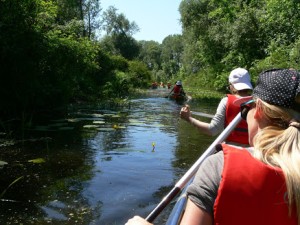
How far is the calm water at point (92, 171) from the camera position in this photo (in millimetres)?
5086

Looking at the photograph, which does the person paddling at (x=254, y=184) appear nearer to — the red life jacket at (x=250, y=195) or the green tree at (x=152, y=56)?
the red life jacket at (x=250, y=195)

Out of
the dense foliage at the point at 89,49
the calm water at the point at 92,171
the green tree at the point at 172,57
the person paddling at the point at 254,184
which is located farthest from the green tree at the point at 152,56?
the person paddling at the point at 254,184

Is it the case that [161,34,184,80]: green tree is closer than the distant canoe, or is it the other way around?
the distant canoe

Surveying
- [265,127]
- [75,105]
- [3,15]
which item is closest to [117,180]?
[265,127]

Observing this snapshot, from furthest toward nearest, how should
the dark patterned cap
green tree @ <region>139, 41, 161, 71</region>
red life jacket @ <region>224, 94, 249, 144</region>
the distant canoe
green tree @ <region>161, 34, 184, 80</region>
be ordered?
green tree @ <region>139, 41, 161, 71</region>
green tree @ <region>161, 34, 184, 80</region>
the distant canoe
red life jacket @ <region>224, 94, 249, 144</region>
the dark patterned cap

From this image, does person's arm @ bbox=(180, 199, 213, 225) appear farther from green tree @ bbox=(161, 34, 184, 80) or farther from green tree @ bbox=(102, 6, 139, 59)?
green tree @ bbox=(161, 34, 184, 80)

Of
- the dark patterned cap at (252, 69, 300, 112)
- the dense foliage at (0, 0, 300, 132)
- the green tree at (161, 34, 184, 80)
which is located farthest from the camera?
the green tree at (161, 34, 184, 80)

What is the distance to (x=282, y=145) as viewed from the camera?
133cm

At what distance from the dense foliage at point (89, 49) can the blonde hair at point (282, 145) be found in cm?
860

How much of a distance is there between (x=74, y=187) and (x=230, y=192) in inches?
200

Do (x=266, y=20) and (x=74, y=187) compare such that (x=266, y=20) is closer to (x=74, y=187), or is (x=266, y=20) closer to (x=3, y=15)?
(x=3, y=15)

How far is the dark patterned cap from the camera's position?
138 cm

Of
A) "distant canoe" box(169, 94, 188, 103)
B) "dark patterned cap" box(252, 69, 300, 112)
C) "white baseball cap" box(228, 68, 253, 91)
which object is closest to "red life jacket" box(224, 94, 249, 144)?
"white baseball cap" box(228, 68, 253, 91)

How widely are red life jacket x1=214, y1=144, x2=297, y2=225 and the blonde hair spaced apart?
0.03m
